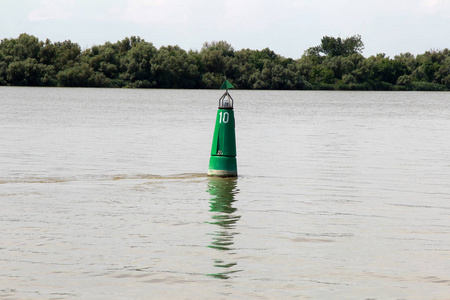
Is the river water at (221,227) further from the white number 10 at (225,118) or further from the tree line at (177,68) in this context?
the tree line at (177,68)

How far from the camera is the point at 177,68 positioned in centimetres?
14025

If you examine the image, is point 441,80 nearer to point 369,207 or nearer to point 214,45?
point 214,45

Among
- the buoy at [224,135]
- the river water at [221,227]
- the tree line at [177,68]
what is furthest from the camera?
the tree line at [177,68]

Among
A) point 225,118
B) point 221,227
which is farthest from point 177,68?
point 221,227

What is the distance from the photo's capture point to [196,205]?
43.9 feet

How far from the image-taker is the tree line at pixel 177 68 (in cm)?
13262

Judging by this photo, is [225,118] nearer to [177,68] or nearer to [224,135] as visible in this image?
[224,135]

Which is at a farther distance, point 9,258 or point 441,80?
point 441,80

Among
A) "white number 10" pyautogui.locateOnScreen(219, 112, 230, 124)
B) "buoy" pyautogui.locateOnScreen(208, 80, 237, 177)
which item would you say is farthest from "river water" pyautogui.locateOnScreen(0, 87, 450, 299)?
"white number 10" pyautogui.locateOnScreen(219, 112, 230, 124)

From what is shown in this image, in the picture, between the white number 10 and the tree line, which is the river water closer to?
the white number 10

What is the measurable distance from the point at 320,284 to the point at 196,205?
18.6 ft

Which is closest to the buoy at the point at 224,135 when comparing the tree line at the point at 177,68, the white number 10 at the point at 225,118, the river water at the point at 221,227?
the white number 10 at the point at 225,118

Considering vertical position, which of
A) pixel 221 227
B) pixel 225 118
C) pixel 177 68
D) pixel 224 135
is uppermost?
pixel 177 68

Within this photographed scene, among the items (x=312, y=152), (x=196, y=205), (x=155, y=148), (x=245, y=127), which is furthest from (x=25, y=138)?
(x=196, y=205)
